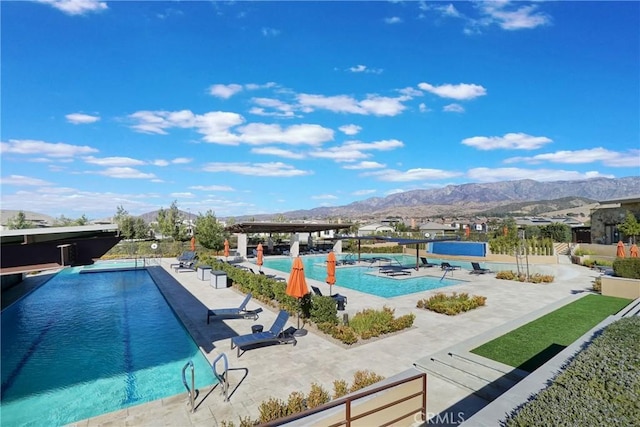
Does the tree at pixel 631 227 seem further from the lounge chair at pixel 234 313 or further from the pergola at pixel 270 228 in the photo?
the lounge chair at pixel 234 313

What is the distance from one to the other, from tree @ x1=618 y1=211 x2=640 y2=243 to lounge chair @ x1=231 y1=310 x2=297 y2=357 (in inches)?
1311

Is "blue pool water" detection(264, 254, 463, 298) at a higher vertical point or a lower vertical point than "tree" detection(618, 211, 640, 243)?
lower

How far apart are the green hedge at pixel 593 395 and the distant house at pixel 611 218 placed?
34.8m

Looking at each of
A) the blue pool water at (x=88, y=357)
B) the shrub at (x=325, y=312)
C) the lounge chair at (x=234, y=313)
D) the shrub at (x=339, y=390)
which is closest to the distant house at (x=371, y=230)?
the lounge chair at (x=234, y=313)

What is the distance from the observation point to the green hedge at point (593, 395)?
362cm

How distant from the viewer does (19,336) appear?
11945 millimetres

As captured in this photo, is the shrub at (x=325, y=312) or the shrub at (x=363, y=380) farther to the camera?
the shrub at (x=325, y=312)

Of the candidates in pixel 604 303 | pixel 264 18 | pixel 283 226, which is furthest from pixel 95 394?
pixel 283 226

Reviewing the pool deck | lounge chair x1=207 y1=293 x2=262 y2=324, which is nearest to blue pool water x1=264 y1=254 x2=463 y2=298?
the pool deck

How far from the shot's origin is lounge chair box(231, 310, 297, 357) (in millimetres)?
9370

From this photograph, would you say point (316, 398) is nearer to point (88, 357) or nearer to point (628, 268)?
point (88, 357)

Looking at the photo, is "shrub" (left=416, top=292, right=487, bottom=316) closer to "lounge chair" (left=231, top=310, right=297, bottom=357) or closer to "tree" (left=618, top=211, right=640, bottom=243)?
"lounge chair" (left=231, top=310, right=297, bottom=357)

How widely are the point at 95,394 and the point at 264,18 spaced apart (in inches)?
853

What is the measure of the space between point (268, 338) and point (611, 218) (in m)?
39.0
